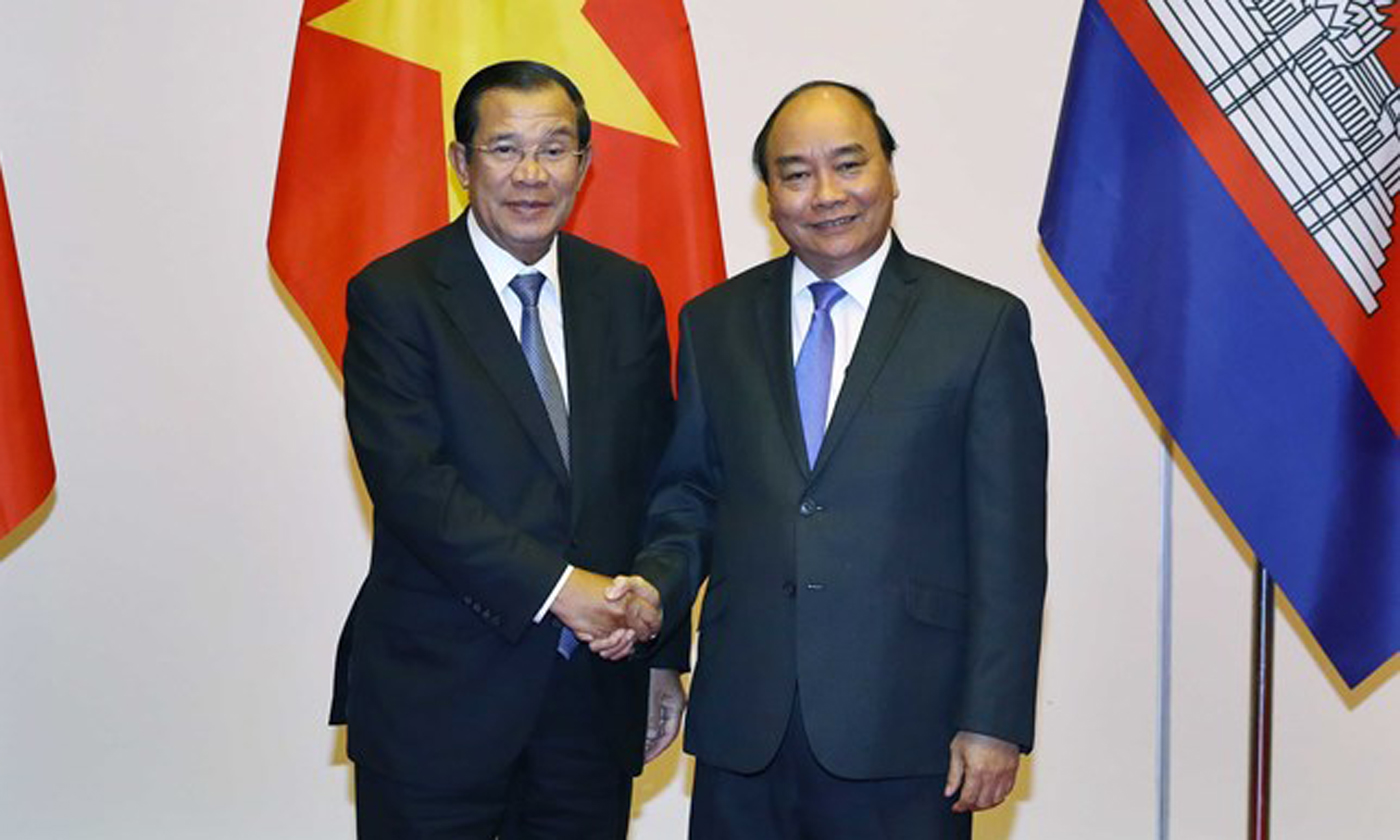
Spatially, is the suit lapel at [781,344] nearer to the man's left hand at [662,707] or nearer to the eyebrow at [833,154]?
the eyebrow at [833,154]

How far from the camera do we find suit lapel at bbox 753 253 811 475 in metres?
2.29

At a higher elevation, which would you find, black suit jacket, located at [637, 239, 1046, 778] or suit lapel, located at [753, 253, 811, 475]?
suit lapel, located at [753, 253, 811, 475]

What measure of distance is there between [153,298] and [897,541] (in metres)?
2.21

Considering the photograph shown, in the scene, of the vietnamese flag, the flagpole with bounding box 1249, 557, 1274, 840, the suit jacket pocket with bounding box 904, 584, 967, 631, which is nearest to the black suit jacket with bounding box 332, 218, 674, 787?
the suit jacket pocket with bounding box 904, 584, 967, 631

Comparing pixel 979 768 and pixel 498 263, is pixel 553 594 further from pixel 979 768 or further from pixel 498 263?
pixel 979 768

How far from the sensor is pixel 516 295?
8.02 ft

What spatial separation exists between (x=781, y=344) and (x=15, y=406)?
5.49ft

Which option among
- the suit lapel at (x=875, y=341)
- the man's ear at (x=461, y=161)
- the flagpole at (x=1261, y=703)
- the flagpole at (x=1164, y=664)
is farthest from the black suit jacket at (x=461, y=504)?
the flagpole at (x=1164, y=664)

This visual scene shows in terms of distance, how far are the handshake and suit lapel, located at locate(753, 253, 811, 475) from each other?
293 millimetres

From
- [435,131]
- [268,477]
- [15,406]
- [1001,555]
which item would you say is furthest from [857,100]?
[268,477]

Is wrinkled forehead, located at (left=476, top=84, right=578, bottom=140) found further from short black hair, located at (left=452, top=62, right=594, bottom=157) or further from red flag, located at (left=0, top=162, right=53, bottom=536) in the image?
red flag, located at (left=0, top=162, right=53, bottom=536)

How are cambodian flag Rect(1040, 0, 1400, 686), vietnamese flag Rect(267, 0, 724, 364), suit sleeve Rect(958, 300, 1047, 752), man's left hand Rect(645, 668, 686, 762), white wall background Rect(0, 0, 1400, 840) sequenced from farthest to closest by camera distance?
white wall background Rect(0, 0, 1400, 840) < vietnamese flag Rect(267, 0, 724, 364) < cambodian flag Rect(1040, 0, 1400, 686) < man's left hand Rect(645, 668, 686, 762) < suit sleeve Rect(958, 300, 1047, 752)

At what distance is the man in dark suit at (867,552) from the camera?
2.23 meters

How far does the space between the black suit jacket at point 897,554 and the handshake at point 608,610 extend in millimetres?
38
